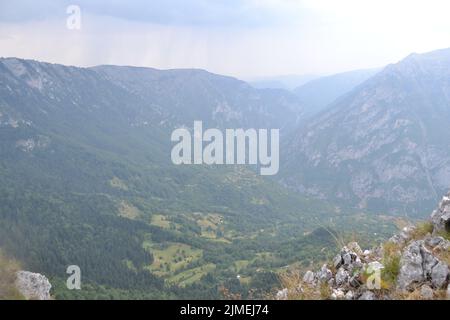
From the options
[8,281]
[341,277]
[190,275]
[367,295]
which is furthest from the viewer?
[190,275]

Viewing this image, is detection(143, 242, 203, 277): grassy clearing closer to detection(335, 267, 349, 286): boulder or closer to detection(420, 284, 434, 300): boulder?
detection(335, 267, 349, 286): boulder

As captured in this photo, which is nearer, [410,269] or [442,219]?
[410,269]

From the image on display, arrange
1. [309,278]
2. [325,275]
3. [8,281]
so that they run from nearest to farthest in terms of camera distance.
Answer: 1. [8,281]
2. [325,275]
3. [309,278]

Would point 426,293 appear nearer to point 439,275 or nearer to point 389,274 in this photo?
point 439,275

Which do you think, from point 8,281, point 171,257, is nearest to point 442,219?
point 8,281

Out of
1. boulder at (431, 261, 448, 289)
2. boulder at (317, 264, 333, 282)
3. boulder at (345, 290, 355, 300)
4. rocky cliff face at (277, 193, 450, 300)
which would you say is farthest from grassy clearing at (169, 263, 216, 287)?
boulder at (431, 261, 448, 289)

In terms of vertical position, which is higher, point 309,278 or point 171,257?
point 309,278

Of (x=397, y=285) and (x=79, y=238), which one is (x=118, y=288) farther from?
(x=397, y=285)
